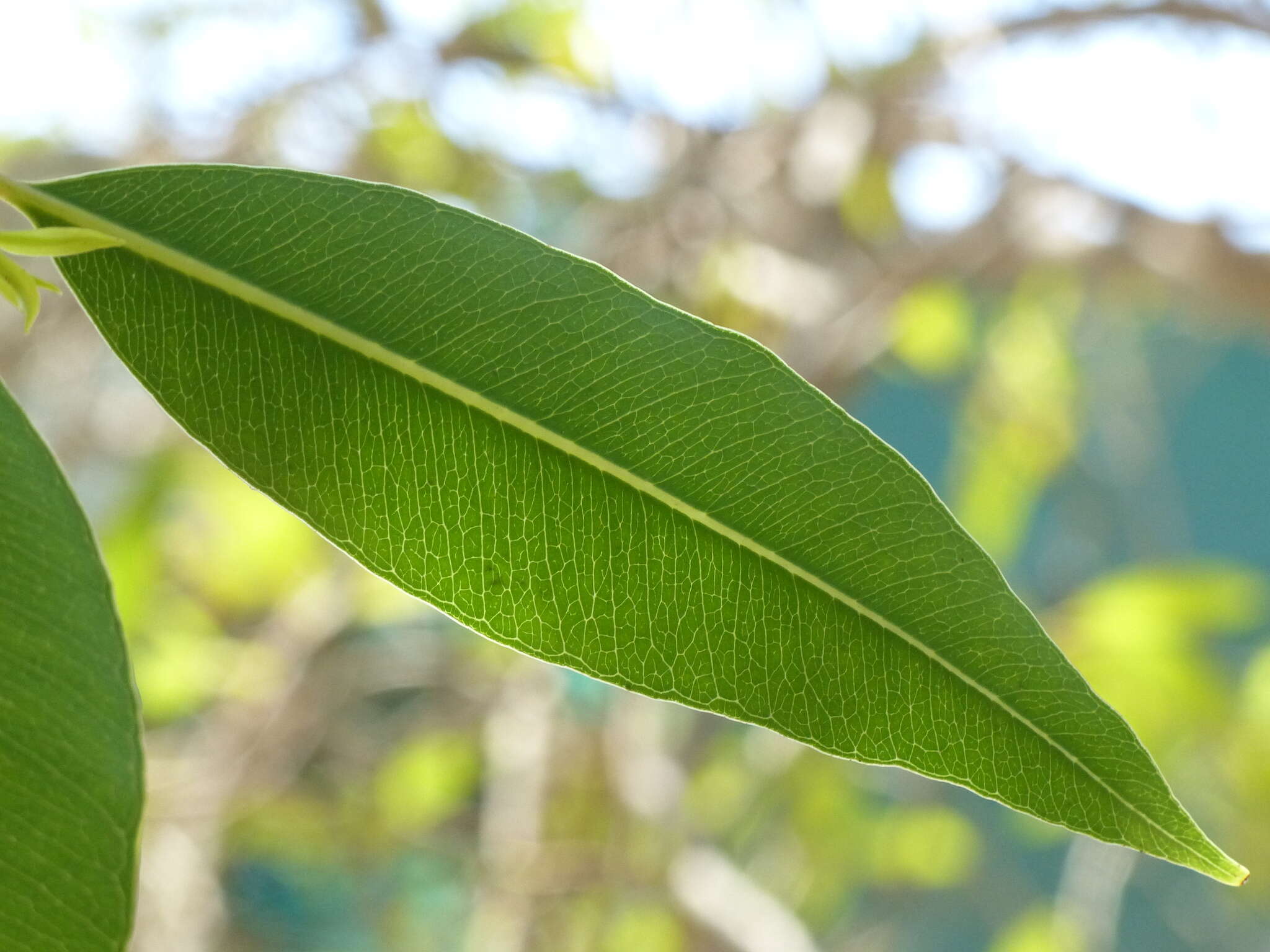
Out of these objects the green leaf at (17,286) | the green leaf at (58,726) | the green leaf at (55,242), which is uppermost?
the green leaf at (55,242)

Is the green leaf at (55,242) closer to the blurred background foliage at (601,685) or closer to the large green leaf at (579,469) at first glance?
the large green leaf at (579,469)

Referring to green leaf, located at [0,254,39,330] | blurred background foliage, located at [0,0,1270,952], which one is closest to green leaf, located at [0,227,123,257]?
green leaf, located at [0,254,39,330]

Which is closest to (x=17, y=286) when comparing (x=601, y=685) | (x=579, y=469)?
(x=579, y=469)

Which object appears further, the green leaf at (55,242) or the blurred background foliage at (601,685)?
the blurred background foliage at (601,685)

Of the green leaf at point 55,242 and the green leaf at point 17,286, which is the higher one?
the green leaf at point 55,242

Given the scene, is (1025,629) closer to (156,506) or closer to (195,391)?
(195,391)

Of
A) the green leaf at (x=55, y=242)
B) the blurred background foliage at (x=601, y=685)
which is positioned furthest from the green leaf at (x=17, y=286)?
the blurred background foliage at (x=601, y=685)
